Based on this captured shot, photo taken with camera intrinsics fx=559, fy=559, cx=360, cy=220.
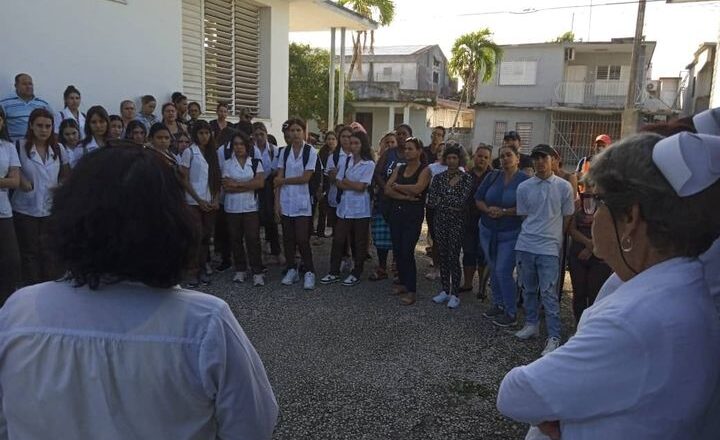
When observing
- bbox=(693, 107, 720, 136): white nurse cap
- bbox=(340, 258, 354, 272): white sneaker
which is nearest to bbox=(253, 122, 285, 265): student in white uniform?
bbox=(340, 258, 354, 272): white sneaker

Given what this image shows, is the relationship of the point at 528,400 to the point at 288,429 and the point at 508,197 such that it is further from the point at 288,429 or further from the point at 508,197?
the point at 508,197

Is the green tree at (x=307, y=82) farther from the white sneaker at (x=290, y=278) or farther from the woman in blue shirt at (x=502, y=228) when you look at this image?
the woman in blue shirt at (x=502, y=228)

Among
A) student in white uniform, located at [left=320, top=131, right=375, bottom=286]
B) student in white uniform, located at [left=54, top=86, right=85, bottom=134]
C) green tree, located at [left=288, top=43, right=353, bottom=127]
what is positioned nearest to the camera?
student in white uniform, located at [left=320, top=131, right=375, bottom=286]

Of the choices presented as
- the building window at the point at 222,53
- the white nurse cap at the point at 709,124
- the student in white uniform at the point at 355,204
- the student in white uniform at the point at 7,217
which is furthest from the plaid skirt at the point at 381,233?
the white nurse cap at the point at 709,124

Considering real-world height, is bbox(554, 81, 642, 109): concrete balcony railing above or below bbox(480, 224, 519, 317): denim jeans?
above

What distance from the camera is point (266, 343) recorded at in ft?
15.7

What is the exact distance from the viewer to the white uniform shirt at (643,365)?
1.23m

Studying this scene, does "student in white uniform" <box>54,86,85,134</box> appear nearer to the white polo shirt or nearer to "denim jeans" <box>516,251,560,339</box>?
the white polo shirt

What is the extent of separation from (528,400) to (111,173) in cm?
112

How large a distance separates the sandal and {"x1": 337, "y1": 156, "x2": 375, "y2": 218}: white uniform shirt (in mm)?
740

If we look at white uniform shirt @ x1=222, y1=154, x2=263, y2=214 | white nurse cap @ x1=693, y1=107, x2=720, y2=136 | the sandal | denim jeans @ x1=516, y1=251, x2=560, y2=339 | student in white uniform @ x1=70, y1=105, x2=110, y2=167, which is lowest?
the sandal

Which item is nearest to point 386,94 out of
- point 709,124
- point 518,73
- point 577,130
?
point 518,73

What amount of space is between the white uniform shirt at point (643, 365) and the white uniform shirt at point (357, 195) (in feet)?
17.2

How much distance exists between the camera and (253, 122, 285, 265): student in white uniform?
23.8 feet
